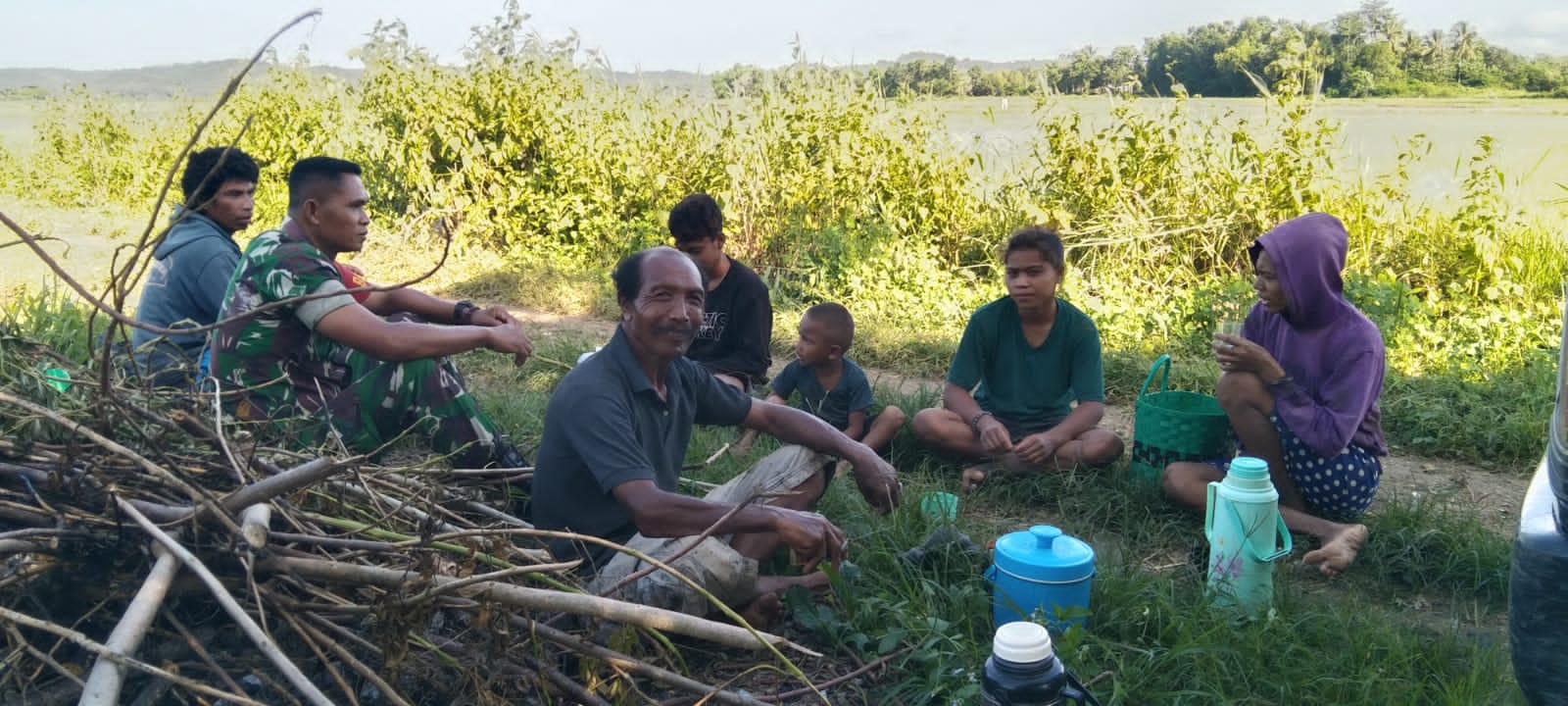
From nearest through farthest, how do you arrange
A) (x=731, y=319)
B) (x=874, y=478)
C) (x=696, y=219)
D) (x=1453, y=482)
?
(x=874, y=478) < (x=1453, y=482) < (x=696, y=219) < (x=731, y=319)

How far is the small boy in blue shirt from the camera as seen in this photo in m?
5.09

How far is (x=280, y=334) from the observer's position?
12.9 ft

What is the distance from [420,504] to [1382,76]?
999 centimetres

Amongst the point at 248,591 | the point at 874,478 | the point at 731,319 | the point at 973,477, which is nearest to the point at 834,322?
the point at 731,319

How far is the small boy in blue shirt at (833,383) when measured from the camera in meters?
5.09

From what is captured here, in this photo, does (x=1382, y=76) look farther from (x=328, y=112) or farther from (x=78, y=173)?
(x=78, y=173)

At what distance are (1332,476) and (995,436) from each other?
1.20 meters

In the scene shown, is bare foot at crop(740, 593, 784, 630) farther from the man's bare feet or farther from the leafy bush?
the leafy bush

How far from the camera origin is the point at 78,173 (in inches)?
687

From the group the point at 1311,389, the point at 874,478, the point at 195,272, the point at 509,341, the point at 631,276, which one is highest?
the point at 631,276

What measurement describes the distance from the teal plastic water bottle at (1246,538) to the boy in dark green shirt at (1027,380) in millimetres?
1207

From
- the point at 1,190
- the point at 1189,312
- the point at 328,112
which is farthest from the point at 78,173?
the point at 1189,312

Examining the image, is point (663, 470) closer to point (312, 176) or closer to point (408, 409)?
point (408, 409)

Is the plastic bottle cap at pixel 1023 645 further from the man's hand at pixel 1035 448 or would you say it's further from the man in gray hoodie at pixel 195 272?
the man in gray hoodie at pixel 195 272
